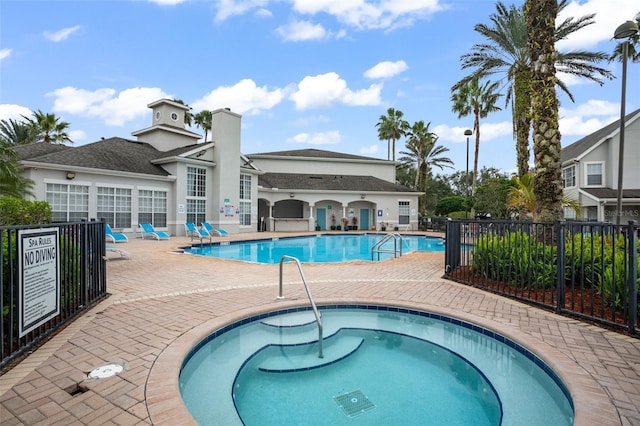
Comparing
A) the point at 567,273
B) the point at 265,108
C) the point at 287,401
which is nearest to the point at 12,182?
the point at 287,401

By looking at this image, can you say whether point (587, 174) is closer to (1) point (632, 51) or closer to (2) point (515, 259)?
(1) point (632, 51)

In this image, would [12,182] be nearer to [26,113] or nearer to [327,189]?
[327,189]

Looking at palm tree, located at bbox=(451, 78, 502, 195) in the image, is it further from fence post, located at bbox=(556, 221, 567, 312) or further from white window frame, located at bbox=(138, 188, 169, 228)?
fence post, located at bbox=(556, 221, 567, 312)

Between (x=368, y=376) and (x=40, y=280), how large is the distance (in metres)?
3.96

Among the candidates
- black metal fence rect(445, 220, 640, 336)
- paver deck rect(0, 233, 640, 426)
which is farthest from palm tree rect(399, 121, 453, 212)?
paver deck rect(0, 233, 640, 426)

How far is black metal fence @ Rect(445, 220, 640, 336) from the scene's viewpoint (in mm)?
4609

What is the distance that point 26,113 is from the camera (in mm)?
30484

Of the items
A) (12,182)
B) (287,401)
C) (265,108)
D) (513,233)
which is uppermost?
(265,108)

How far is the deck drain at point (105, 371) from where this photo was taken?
3.19m

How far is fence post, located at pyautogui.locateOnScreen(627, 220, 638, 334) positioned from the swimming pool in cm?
160

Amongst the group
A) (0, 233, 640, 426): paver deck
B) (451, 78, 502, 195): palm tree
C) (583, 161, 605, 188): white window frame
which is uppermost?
(451, 78, 502, 195): palm tree

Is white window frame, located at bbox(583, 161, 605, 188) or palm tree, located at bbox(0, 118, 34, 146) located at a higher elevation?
palm tree, located at bbox(0, 118, 34, 146)

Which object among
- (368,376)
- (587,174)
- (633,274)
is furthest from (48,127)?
(587,174)

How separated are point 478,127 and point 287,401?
3319cm
